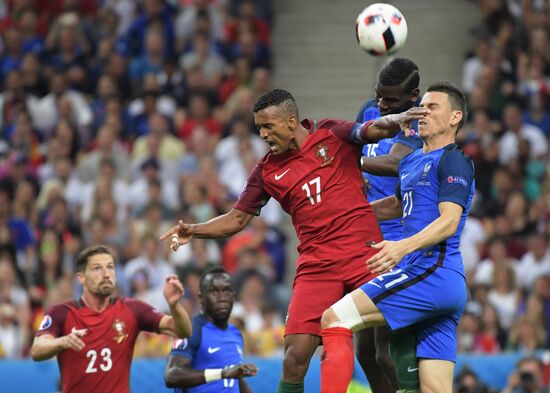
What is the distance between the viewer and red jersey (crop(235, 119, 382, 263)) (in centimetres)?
713

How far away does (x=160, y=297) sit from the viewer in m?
13.2

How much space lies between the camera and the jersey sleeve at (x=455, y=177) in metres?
6.57

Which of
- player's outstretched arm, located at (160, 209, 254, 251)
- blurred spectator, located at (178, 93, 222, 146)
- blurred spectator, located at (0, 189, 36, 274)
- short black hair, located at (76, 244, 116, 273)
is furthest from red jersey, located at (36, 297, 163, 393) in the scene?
blurred spectator, located at (178, 93, 222, 146)

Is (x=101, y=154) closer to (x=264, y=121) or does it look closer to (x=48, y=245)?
(x=48, y=245)

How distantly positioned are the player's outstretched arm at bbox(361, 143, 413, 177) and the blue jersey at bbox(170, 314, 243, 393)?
6.80 ft

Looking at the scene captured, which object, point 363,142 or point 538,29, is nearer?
point 363,142

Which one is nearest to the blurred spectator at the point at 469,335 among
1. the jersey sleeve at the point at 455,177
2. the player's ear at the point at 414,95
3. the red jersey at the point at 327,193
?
the player's ear at the point at 414,95

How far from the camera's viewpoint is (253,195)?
7496mm

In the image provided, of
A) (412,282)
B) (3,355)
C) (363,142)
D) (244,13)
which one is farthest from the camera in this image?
(244,13)

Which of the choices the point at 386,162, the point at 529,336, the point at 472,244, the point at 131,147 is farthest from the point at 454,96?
the point at 131,147

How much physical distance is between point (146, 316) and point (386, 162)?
236 cm

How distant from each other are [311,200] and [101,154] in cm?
857

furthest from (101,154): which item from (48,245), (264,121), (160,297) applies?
(264,121)

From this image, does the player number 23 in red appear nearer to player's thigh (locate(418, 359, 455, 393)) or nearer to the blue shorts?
the blue shorts
